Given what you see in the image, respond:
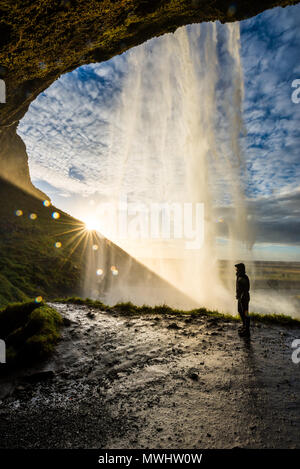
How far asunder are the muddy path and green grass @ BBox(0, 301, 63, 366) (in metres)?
0.50

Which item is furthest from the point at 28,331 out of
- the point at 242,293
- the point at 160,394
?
the point at 242,293

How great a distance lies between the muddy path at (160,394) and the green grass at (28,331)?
0.50 meters

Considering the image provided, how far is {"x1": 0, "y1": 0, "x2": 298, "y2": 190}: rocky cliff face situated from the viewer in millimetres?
7078

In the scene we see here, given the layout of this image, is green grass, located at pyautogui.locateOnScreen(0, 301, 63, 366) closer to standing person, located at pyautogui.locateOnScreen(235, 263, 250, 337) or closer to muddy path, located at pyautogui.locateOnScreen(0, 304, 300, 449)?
muddy path, located at pyautogui.locateOnScreen(0, 304, 300, 449)

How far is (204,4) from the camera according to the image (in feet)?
33.1

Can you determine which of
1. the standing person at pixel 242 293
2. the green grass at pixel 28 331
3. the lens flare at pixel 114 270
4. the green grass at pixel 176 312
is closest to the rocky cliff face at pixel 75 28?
the green grass at pixel 28 331

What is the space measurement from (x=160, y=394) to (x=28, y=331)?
17.9 ft

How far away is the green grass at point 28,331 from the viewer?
635 cm

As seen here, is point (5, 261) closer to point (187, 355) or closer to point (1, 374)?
point (1, 374)

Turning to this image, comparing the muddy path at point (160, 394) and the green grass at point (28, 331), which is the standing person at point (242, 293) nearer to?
the muddy path at point (160, 394)

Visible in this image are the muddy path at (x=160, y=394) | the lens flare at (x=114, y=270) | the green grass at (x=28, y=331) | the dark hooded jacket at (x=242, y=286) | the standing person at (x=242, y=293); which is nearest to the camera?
the muddy path at (x=160, y=394)

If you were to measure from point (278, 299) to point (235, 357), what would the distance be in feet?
461

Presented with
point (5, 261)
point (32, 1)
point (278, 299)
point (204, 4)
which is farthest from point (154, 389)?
point (278, 299)
